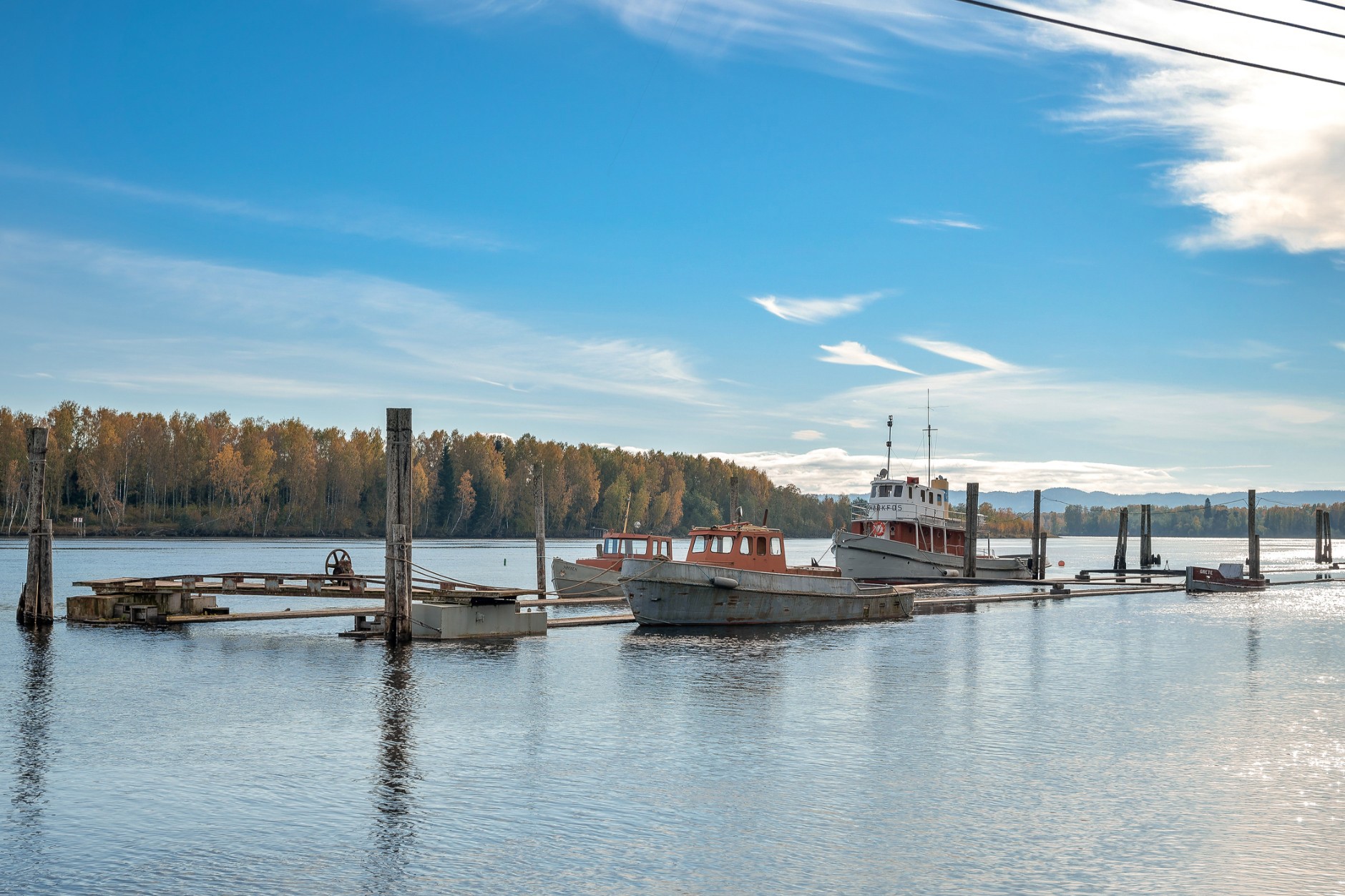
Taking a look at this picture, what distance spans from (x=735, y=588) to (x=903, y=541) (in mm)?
33870

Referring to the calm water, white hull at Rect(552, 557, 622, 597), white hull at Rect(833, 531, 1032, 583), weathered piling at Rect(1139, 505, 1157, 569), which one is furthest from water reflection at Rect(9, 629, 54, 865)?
weathered piling at Rect(1139, 505, 1157, 569)

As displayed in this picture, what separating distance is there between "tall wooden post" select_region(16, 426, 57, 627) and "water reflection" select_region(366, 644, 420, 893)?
16.3 metres

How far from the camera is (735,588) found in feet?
124

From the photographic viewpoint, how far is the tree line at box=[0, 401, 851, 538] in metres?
129

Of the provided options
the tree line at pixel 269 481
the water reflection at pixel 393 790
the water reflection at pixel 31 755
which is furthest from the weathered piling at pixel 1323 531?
the water reflection at pixel 31 755

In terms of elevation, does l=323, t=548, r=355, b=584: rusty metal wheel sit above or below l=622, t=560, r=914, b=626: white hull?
above

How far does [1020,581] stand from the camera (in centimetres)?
6100

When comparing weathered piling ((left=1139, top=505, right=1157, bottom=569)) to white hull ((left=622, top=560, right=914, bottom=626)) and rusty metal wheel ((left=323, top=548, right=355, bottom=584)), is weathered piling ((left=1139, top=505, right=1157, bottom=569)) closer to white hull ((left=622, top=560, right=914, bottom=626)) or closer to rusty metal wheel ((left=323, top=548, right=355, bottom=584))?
white hull ((left=622, top=560, right=914, bottom=626))

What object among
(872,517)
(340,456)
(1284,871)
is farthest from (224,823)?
(340,456)

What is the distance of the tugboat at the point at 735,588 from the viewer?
1473 inches

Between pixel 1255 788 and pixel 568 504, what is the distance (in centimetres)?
16372

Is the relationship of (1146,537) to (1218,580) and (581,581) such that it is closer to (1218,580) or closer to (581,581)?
(1218,580)

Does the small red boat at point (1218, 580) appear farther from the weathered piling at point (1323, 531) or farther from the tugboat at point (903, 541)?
the weathered piling at point (1323, 531)

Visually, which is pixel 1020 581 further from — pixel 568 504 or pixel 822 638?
pixel 568 504
